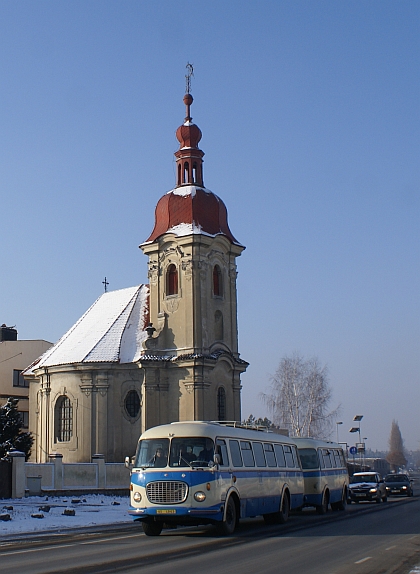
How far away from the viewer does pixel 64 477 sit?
35.5 metres

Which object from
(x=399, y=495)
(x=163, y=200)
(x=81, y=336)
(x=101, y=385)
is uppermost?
(x=163, y=200)

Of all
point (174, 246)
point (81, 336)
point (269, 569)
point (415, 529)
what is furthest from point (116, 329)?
point (269, 569)

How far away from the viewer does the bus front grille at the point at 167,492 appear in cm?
1698

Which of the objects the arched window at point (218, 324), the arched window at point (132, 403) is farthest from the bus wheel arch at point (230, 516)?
the arched window at point (218, 324)

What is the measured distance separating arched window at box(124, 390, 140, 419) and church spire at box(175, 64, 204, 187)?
503 inches

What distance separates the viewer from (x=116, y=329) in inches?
1773

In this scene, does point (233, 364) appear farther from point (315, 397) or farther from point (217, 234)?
point (315, 397)

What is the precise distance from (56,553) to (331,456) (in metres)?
16.2

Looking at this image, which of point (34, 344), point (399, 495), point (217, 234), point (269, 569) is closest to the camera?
point (269, 569)

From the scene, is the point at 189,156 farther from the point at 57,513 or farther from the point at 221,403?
the point at 57,513

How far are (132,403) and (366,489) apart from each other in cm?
1510

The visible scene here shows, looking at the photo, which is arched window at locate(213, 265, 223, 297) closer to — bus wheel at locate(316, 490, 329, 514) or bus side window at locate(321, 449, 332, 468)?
bus side window at locate(321, 449, 332, 468)

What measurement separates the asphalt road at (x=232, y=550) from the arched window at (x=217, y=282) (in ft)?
81.0

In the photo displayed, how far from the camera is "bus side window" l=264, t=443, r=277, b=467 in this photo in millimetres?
21503
